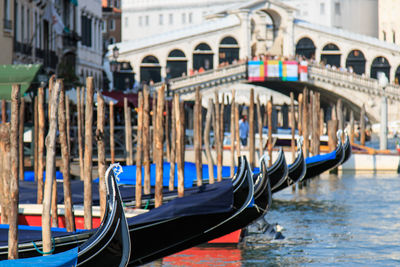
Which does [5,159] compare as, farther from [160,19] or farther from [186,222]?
[160,19]

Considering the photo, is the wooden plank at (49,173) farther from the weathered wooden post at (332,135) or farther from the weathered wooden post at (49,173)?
the weathered wooden post at (332,135)

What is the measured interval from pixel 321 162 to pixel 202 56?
30.7 m

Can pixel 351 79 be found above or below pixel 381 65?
below

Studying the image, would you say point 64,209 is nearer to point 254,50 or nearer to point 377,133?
point 377,133

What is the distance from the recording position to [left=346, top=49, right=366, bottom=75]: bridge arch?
45375 mm

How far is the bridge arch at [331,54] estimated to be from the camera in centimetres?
4562

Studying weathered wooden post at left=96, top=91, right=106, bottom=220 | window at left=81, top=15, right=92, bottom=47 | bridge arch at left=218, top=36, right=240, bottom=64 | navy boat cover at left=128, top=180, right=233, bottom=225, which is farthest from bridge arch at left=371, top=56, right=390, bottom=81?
weathered wooden post at left=96, top=91, right=106, bottom=220

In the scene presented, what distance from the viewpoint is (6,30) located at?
58.1ft

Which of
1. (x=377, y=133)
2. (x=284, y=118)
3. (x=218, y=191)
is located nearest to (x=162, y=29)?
(x=284, y=118)

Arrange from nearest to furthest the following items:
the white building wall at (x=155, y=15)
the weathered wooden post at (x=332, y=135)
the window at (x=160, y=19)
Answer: the weathered wooden post at (x=332, y=135)
the white building wall at (x=155, y=15)
the window at (x=160, y=19)

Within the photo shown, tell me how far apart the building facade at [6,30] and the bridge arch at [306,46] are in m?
28.7

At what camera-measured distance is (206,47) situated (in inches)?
1777

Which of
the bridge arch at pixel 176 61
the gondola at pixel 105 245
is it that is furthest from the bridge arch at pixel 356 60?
the gondola at pixel 105 245

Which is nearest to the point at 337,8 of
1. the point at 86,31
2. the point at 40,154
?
the point at 86,31
